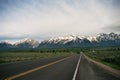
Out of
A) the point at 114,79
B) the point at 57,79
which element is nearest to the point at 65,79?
the point at 57,79

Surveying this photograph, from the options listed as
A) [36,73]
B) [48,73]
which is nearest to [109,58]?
[48,73]

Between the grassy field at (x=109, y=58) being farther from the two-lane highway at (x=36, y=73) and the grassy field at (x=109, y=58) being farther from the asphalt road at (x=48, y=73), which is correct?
the two-lane highway at (x=36, y=73)

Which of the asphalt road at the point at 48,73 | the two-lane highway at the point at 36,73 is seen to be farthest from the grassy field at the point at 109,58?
the two-lane highway at the point at 36,73

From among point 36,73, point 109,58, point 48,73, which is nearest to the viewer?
point 36,73

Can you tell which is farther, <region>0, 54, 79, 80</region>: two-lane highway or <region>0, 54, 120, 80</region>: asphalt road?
<region>0, 54, 120, 80</region>: asphalt road

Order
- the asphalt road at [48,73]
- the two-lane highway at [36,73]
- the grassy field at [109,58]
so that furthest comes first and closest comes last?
the grassy field at [109,58], the asphalt road at [48,73], the two-lane highway at [36,73]

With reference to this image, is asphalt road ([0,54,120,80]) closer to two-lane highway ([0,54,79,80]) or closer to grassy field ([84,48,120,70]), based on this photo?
two-lane highway ([0,54,79,80])

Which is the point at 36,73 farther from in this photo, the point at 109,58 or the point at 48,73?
the point at 109,58

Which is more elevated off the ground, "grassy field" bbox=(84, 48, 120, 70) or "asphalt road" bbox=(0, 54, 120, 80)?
"grassy field" bbox=(84, 48, 120, 70)

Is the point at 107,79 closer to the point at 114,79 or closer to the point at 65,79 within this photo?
the point at 114,79

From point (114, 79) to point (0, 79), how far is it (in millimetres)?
7734

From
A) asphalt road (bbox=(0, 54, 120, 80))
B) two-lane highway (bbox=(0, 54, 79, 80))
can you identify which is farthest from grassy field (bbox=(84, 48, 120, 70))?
two-lane highway (bbox=(0, 54, 79, 80))

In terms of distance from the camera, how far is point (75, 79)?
12930 mm

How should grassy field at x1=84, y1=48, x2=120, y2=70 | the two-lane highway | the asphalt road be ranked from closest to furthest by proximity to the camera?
the two-lane highway, the asphalt road, grassy field at x1=84, y1=48, x2=120, y2=70
